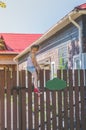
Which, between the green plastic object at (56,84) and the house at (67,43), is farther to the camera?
the house at (67,43)

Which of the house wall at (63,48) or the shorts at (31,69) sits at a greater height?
the house wall at (63,48)

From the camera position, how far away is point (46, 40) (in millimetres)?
18984

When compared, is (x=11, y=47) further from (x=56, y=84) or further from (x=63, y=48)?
(x=56, y=84)

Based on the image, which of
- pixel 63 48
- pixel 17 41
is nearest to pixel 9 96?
pixel 63 48

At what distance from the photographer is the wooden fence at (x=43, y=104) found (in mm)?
8312

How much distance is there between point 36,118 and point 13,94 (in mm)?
796

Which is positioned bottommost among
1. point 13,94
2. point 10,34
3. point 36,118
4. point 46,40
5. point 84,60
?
point 36,118

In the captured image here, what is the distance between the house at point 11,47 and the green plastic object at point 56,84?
2308cm

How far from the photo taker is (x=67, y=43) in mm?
15125

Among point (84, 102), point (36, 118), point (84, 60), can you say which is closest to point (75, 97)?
point (84, 102)

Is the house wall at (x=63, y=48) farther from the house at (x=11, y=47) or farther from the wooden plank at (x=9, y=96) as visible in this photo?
the house at (x=11, y=47)

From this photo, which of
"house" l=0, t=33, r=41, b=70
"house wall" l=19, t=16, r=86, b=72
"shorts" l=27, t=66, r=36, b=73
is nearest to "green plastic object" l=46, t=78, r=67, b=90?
Result: "shorts" l=27, t=66, r=36, b=73

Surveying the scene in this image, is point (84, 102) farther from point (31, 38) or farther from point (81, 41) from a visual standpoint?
point (31, 38)

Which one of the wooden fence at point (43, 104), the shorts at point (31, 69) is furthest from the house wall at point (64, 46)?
the shorts at point (31, 69)
